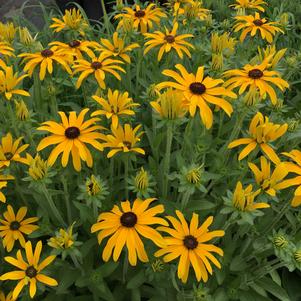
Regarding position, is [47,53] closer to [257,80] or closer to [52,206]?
[52,206]

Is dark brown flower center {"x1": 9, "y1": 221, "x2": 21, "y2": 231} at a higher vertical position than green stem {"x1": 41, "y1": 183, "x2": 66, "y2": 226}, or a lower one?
lower

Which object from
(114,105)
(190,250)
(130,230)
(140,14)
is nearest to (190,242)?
(190,250)

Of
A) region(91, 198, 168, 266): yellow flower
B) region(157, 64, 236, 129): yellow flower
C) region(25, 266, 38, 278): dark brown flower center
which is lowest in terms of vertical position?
region(25, 266, 38, 278): dark brown flower center

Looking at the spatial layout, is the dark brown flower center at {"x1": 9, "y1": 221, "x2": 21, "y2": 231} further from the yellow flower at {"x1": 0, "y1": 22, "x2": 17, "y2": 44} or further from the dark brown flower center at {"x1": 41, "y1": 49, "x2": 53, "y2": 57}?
the yellow flower at {"x1": 0, "y1": 22, "x2": 17, "y2": 44}

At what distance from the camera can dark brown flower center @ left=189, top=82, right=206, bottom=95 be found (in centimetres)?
126

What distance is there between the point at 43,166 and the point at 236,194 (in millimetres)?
551

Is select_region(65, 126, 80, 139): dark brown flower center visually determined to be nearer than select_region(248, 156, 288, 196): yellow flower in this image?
No

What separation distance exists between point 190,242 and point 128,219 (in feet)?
0.59

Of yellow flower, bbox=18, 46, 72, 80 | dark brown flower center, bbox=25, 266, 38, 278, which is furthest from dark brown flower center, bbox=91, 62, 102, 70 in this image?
dark brown flower center, bbox=25, 266, 38, 278

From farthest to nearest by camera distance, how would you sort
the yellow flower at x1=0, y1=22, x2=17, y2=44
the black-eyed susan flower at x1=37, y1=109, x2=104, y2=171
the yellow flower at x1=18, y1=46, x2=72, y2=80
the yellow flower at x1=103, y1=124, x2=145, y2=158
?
the yellow flower at x1=0, y1=22, x2=17, y2=44 → the yellow flower at x1=18, y1=46, x2=72, y2=80 → the yellow flower at x1=103, y1=124, x2=145, y2=158 → the black-eyed susan flower at x1=37, y1=109, x2=104, y2=171

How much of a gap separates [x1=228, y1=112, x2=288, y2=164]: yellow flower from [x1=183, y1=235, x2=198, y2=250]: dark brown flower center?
0.93 ft

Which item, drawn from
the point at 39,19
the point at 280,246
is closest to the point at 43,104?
the point at 280,246

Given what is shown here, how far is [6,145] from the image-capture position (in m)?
1.34

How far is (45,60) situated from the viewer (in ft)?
4.89
